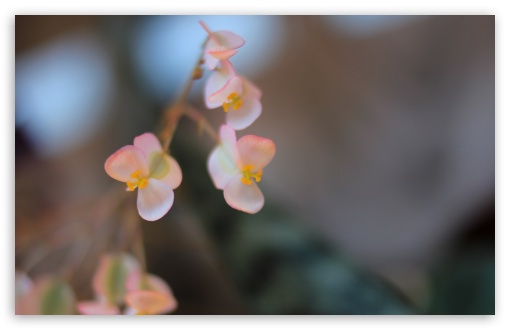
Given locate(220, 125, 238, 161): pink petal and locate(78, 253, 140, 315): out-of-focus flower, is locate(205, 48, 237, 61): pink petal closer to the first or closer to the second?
locate(220, 125, 238, 161): pink petal

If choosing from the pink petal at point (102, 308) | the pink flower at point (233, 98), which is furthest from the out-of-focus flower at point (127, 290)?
the pink flower at point (233, 98)

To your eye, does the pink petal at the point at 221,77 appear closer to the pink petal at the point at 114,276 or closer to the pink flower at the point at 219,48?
the pink flower at the point at 219,48

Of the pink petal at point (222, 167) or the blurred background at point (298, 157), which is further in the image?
the blurred background at point (298, 157)

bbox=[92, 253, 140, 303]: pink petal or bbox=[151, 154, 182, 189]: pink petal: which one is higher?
bbox=[151, 154, 182, 189]: pink petal

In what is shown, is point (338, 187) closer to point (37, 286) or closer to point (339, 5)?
point (339, 5)

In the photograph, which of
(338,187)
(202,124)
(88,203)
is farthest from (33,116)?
(338,187)

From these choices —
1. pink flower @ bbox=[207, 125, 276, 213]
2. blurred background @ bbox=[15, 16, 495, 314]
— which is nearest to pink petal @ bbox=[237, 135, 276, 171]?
pink flower @ bbox=[207, 125, 276, 213]

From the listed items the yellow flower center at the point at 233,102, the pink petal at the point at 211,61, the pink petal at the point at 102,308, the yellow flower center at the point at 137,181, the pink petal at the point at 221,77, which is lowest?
the pink petal at the point at 102,308
